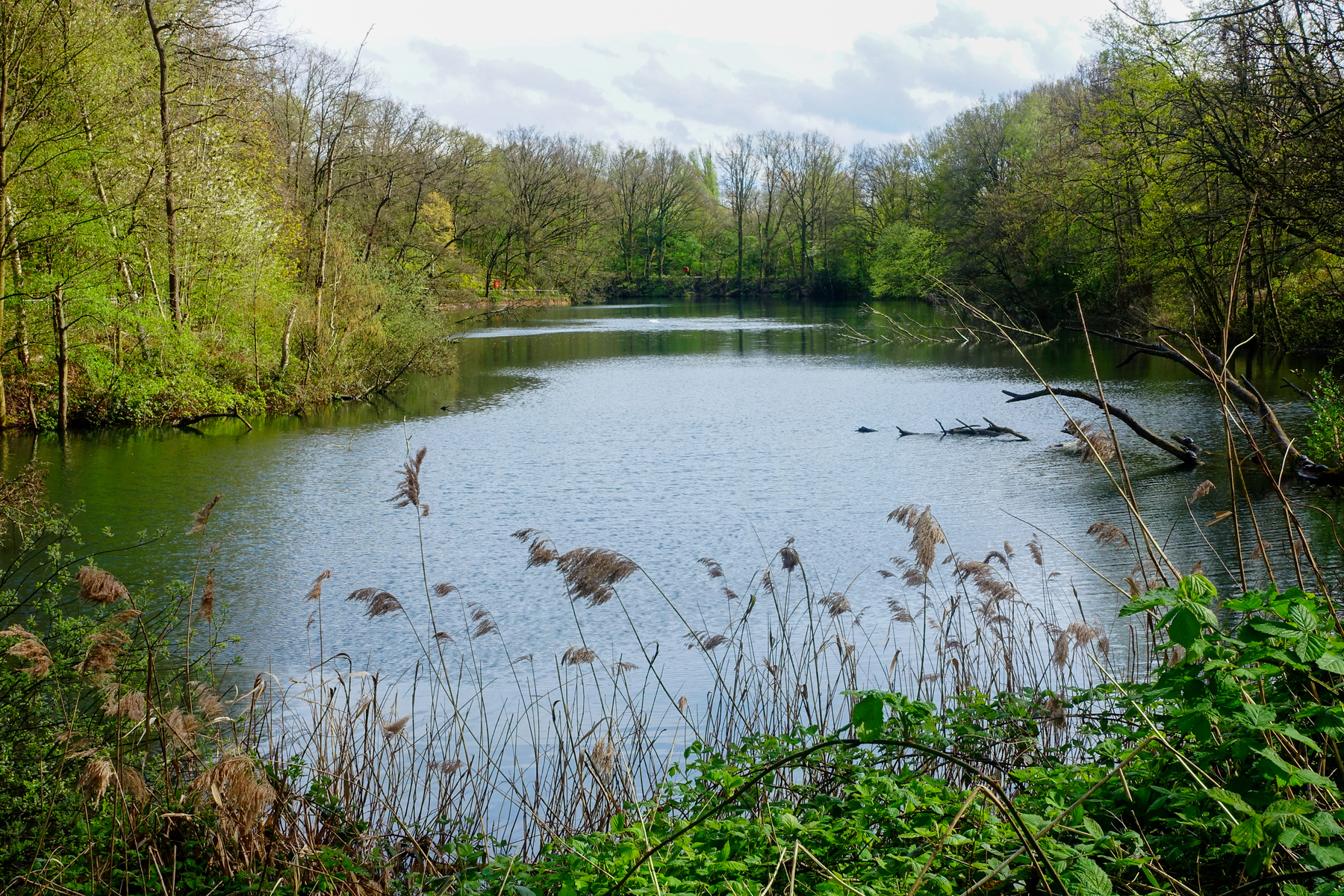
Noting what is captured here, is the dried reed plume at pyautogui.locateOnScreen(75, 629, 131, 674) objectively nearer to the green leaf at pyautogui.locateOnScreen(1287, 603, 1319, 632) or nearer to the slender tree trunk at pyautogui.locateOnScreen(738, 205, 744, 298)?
the green leaf at pyautogui.locateOnScreen(1287, 603, 1319, 632)

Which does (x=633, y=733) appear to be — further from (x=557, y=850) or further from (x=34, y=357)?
(x=34, y=357)

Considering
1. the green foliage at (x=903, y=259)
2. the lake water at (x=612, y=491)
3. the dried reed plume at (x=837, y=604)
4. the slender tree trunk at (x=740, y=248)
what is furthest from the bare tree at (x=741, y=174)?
the dried reed plume at (x=837, y=604)

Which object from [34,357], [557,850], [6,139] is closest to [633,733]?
[557,850]

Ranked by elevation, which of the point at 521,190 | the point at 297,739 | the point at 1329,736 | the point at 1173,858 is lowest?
the point at 297,739

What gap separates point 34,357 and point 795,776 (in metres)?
19.4

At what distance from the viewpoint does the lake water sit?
9.70 metres

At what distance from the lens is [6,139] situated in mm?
16516

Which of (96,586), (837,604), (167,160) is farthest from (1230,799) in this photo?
(167,160)

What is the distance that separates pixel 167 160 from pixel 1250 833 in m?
22.2

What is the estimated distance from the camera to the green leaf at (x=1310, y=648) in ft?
8.23

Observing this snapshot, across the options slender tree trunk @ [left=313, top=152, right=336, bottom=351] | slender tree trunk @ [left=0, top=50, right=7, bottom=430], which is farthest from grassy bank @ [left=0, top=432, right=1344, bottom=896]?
slender tree trunk @ [left=313, top=152, right=336, bottom=351]

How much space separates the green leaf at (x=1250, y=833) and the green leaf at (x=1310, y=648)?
0.45 m

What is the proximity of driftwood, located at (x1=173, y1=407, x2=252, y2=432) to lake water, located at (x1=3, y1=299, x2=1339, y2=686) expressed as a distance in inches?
11.9

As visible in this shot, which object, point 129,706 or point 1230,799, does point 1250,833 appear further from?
point 129,706
